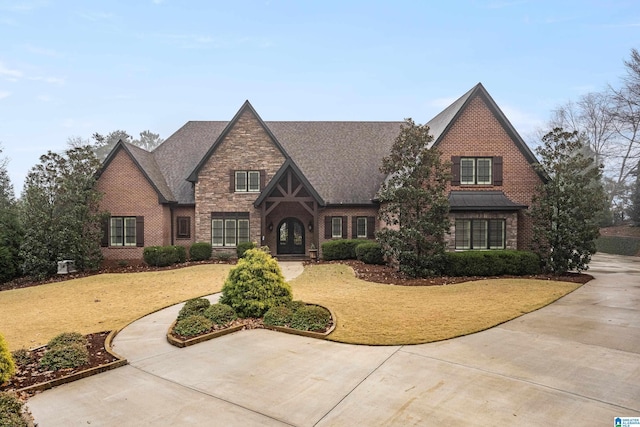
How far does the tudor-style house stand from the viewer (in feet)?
57.3

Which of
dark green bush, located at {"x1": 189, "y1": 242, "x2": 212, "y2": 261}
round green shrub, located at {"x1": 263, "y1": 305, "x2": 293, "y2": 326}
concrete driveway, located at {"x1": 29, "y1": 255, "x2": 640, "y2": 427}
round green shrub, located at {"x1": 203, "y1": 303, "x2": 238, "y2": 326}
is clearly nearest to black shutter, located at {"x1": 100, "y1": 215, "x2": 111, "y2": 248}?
dark green bush, located at {"x1": 189, "y1": 242, "x2": 212, "y2": 261}

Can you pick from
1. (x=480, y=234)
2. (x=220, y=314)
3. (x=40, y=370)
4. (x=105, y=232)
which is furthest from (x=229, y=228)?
(x=40, y=370)

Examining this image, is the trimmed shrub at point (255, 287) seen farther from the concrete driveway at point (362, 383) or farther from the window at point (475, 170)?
the window at point (475, 170)

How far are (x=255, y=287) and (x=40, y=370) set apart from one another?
4354 mm

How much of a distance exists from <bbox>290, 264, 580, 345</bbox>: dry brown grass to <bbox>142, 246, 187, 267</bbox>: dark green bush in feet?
26.4

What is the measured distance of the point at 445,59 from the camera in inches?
765

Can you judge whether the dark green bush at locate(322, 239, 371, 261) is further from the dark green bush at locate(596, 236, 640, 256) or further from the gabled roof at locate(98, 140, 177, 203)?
the dark green bush at locate(596, 236, 640, 256)

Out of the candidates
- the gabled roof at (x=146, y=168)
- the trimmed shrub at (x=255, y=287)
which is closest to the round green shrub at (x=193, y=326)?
the trimmed shrub at (x=255, y=287)

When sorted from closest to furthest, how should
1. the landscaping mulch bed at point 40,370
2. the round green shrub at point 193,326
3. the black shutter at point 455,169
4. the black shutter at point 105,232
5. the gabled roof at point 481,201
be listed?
the landscaping mulch bed at point 40,370 < the round green shrub at point 193,326 < the gabled roof at point 481,201 < the black shutter at point 455,169 < the black shutter at point 105,232

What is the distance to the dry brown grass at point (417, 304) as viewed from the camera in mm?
7449

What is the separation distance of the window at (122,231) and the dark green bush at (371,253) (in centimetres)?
1300

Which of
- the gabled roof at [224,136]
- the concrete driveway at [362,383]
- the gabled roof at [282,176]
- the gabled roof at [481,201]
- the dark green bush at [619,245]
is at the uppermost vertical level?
the gabled roof at [224,136]

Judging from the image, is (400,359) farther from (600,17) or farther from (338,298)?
(600,17)

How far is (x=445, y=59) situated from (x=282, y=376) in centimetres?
1926
